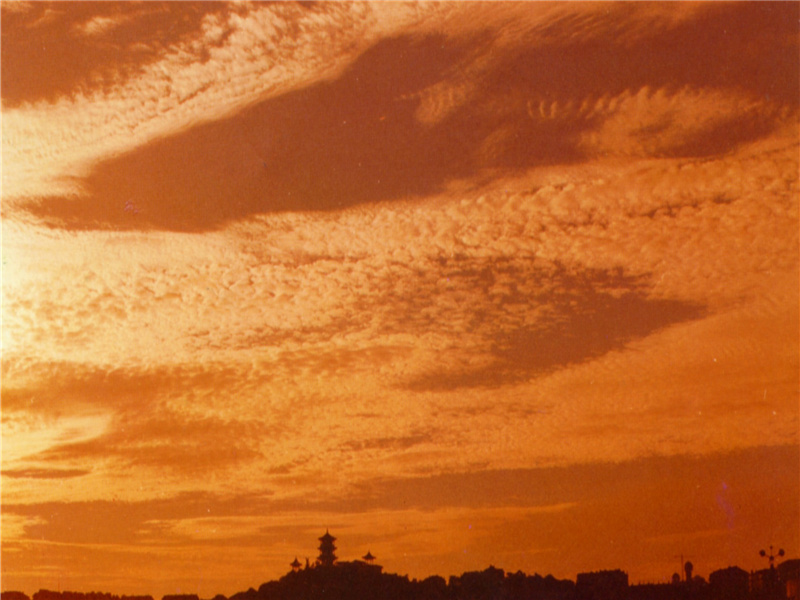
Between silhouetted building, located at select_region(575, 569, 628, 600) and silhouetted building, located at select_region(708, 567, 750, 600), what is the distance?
26.8 feet

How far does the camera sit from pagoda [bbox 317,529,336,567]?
113 m

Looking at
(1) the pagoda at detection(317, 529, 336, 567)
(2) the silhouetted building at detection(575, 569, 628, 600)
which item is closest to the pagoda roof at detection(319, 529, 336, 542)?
(1) the pagoda at detection(317, 529, 336, 567)

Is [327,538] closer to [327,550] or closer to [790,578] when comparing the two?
[327,550]

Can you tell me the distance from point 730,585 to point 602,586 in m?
12.4

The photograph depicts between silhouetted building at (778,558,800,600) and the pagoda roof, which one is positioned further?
the pagoda roof

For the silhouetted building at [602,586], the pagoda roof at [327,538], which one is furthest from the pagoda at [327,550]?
the silhouetted building at [602,586]

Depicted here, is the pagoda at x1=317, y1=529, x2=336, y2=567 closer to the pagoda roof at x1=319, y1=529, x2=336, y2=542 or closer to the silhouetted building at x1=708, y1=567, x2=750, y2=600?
the pagoda roof at x1=319, y1=529, x2=336, y2=542

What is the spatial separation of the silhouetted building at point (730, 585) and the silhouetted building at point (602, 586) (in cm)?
818

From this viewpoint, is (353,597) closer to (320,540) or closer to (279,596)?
(279,596)

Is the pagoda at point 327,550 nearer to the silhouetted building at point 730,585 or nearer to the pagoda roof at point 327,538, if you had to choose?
the pagoda roof at point 327,538

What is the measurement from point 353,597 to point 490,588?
44.5ft

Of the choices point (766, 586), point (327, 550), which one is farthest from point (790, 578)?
point (327, 550)

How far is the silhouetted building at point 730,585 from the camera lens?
8825cm

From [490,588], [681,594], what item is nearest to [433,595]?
[490,588]
